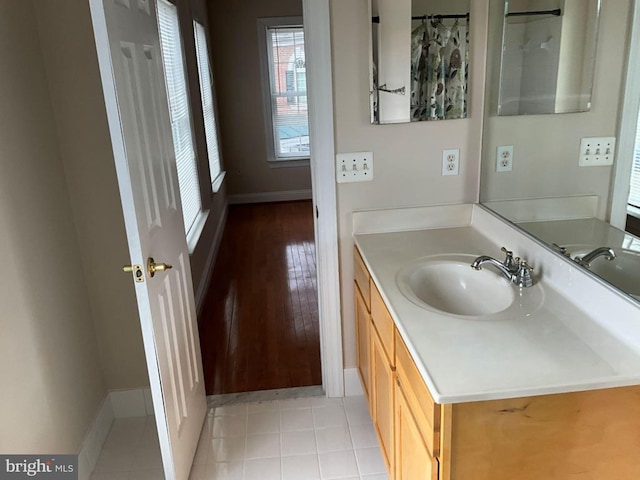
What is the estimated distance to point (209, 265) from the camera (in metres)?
4.21

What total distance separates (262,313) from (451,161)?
5.96ft

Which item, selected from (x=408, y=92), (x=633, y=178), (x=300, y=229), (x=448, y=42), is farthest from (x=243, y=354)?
(x=300, y=229)

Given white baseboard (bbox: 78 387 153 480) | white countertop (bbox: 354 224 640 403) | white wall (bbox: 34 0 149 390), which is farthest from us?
white baseboard (bbox: 78 387 153 480)

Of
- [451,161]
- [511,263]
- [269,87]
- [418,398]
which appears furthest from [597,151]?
[269,87]

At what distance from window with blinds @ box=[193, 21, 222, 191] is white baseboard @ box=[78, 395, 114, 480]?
125 inches

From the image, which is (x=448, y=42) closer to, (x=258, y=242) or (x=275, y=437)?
(x=275, y=437)

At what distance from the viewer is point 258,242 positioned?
513 cm

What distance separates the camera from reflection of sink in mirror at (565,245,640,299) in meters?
1.26

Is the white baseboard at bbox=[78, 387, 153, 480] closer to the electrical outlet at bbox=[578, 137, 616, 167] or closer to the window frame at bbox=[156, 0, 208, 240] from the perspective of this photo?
the window frame at bbox=[156, 0, 208, 240]

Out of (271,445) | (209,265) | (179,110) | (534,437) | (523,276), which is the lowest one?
(271,445)

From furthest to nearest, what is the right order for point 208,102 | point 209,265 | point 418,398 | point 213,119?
point 213,119, point 208,102, point 209,265, point 418,398

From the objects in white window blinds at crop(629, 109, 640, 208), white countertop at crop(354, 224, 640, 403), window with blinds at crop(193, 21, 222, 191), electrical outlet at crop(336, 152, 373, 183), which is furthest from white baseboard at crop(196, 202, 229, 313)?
white window blinds at crop(629, 109, 640, 208)

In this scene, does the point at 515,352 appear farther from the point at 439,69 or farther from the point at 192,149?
the point at 192,149

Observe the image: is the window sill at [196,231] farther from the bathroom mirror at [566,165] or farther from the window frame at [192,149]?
the bathroom mirror at [566,165]
